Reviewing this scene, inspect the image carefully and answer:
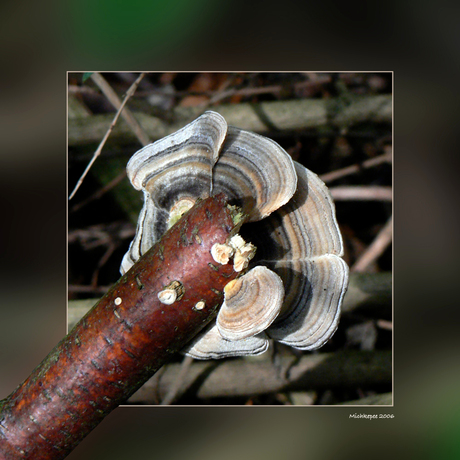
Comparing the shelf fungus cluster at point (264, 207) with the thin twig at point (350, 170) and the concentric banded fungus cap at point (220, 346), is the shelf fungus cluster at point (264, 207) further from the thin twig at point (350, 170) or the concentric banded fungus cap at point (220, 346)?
the thin twig at point (350, 170)

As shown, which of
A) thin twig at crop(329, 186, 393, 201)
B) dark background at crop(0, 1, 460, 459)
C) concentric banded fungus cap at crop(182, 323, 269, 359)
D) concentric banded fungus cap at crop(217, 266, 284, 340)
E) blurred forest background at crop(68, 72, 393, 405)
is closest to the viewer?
concentric banded fungus cap at crop(217, 266, 284, 340)

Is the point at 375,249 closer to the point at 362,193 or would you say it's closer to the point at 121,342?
the point at 362,193

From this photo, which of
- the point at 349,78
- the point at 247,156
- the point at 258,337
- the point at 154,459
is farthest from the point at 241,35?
the point at 154,459

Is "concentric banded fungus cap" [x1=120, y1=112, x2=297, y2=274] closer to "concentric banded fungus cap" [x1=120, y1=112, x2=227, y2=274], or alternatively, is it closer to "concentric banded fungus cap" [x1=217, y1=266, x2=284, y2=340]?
"concentric banded fungus cap" [x1=120, y1=112, x2=227, y2=274]

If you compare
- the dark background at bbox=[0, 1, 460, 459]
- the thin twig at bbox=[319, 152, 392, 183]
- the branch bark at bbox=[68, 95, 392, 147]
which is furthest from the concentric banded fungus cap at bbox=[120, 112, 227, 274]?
the thin twig at bbox=[319, 152, 392, 183]

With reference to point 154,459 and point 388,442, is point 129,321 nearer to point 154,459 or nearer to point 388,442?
point 154,459
